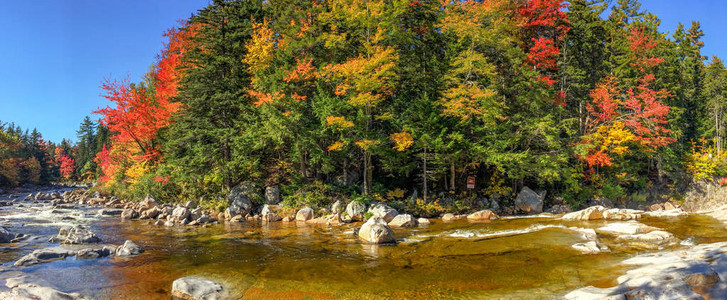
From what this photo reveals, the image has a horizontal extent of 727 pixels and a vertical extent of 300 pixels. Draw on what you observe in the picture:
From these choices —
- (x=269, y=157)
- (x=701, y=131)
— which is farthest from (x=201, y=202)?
(x=701, y=131)

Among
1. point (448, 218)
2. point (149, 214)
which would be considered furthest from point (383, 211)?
point (149, 214)

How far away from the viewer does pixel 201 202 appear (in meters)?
23.9

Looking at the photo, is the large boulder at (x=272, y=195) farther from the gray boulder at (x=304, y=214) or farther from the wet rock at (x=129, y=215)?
the wet rock at (x=129, y=215)

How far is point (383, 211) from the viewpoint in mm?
18656

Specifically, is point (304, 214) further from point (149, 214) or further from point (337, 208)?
point (149, 214)

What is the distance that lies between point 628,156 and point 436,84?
19532mm

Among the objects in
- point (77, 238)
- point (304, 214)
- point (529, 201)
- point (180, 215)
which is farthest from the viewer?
point (529, 201)

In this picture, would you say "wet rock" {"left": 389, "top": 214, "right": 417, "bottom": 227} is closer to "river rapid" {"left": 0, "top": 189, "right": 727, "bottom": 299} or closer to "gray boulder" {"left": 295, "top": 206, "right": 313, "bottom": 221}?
"river rapid" {"left": 0, "top": 189, "right": 727, "bottom": 299}

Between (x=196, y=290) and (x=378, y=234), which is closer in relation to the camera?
(x=196, y=290)

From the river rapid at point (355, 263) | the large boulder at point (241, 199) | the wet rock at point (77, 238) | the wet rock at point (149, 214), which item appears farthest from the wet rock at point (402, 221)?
the wet rock at point (149, 214)

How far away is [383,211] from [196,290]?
40.0 feet

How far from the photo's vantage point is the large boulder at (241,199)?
839 inches

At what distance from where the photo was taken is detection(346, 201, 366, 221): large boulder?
19.5m

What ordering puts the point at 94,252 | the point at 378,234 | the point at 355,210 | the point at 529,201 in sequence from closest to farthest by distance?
the point at 94,252
the point at 378,234
the point at 355,210
the point at 529,201
